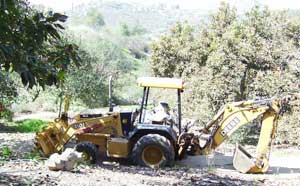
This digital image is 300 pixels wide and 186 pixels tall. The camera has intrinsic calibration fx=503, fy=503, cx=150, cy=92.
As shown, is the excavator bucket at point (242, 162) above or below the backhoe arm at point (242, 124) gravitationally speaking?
below

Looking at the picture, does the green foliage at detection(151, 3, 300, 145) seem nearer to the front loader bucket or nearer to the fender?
the fender

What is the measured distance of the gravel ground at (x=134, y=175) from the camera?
7462mm

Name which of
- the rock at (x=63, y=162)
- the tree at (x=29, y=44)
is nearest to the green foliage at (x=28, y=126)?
the rock at (x=63, y=162)

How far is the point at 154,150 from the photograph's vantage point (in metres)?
10.8

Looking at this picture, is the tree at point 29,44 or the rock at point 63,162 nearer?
the tree at point 29,44

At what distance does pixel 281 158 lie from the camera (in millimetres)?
13359

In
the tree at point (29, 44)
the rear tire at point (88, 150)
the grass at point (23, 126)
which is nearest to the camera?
the tree at point (29, 44)

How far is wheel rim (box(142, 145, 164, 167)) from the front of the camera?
10719 millimetres

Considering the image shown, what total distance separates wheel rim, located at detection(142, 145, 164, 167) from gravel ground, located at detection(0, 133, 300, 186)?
38 centimetres

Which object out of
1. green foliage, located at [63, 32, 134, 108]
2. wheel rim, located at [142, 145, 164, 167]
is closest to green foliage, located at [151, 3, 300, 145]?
green foliage, located at [63, 32, 134, 108]

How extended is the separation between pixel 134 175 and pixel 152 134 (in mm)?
1953

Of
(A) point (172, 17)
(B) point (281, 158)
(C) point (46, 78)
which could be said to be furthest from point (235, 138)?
(A) point (172, 17)

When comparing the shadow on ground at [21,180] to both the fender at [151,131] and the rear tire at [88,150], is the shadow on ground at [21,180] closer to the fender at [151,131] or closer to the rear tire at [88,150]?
the rear tire at [88,150]

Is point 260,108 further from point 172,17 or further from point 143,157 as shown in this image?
point 172,17
